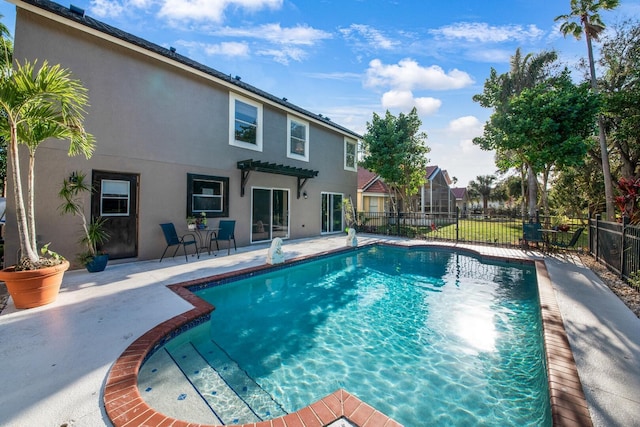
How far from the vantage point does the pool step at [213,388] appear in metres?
2.65

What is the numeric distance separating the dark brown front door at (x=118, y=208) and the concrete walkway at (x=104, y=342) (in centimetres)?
120

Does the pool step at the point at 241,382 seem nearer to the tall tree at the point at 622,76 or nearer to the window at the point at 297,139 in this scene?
the window at the point at 297,139

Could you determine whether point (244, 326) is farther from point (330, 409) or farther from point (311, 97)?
point (311, 97)

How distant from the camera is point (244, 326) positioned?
15.6 feet

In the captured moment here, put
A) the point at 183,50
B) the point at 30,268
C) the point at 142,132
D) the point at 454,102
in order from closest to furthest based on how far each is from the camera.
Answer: the point at 30,268 → the point at 142,132 → the point at 183,50 → the point at 454,102

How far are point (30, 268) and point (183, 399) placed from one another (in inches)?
153

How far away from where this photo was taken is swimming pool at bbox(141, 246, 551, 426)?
3031mm

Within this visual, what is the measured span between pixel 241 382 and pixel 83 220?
620cm

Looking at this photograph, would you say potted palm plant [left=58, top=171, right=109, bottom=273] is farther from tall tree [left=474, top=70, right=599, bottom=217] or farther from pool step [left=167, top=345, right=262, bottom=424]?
tall tree [left=474, top=70, right=599, bottom=217]

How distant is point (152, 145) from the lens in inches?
321

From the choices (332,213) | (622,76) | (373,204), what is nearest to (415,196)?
(373,204)

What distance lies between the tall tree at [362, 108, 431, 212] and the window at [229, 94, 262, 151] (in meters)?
7.72

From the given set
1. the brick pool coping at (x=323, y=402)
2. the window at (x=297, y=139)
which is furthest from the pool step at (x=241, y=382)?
the window at (x=297, y=139)

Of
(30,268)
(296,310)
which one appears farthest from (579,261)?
(30,268)
